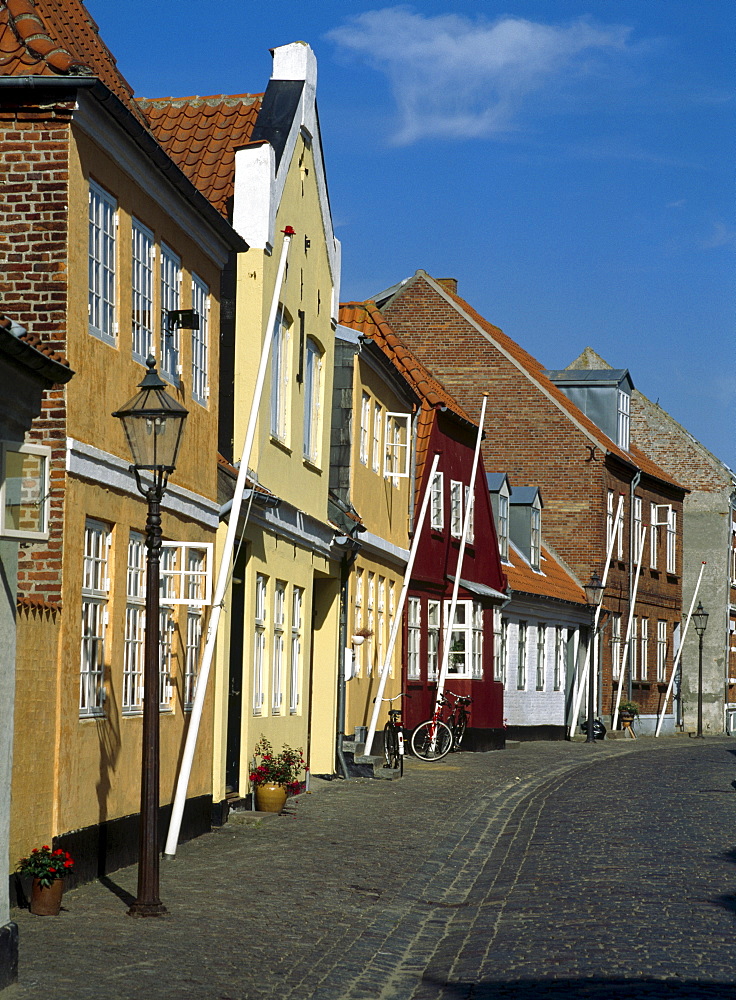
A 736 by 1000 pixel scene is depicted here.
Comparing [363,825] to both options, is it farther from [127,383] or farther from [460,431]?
[460,431]

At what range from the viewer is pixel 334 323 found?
70.1 feet

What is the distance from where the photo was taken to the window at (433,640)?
2955 cm

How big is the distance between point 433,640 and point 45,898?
20.6 meters

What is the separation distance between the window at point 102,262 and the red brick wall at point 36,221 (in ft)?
1.75

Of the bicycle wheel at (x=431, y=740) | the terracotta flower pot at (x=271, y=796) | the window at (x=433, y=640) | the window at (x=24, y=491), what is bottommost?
the bicycle wheel at (x=431, y=740)

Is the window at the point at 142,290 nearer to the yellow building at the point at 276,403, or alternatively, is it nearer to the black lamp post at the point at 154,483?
the yellow building at the point at 276,403

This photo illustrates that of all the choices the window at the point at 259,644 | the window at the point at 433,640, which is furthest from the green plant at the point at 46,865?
the window at the point at 433,640

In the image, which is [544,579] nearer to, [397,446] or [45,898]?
[397,446]

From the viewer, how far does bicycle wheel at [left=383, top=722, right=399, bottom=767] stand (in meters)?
23.3

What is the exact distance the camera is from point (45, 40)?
38.1 ft

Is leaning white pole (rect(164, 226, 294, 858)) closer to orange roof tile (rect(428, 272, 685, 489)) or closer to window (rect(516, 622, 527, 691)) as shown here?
window (rect(516, 622, 527, 691))

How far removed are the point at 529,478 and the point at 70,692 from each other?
100 ft

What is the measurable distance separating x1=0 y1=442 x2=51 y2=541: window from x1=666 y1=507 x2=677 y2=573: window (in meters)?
40.6

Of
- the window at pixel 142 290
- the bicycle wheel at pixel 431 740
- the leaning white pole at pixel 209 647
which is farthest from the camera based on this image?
the bicycle wheel at pixel 431 740
